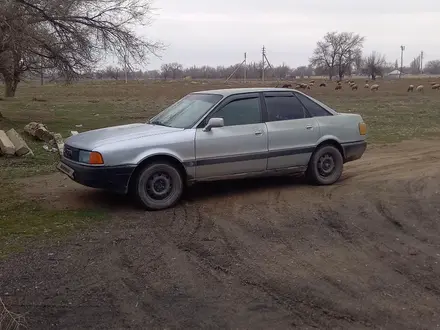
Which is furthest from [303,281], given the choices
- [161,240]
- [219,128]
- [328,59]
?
[328,59]

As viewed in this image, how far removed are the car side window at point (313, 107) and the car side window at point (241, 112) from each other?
0.88m

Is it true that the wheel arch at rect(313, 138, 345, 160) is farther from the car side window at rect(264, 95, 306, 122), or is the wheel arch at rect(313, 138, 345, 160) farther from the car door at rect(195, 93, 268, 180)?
the car door at rect(195, 93, 268, 180)

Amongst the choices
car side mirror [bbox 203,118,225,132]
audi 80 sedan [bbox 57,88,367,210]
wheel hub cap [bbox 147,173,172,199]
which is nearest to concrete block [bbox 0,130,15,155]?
audi 80 sedan [bbox 57,88,367,210]

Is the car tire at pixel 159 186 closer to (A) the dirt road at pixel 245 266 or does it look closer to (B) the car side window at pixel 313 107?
(A) the dirt road at pixel 245 266

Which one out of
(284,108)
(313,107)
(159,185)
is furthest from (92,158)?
(313,107)

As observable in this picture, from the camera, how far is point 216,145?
7676mm

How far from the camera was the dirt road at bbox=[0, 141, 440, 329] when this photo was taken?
14.0 feet

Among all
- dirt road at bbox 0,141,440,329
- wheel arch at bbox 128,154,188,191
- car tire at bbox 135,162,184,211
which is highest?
wheel arch at bbox 128,154,188,191

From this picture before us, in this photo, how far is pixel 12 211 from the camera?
7.32 m

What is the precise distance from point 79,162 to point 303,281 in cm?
366

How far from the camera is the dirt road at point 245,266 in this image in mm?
4254

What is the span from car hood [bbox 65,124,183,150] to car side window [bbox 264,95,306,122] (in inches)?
60.4

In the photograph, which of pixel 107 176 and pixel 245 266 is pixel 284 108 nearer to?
pixel 107 176

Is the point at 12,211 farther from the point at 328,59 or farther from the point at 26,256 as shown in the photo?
the point at 328,59
